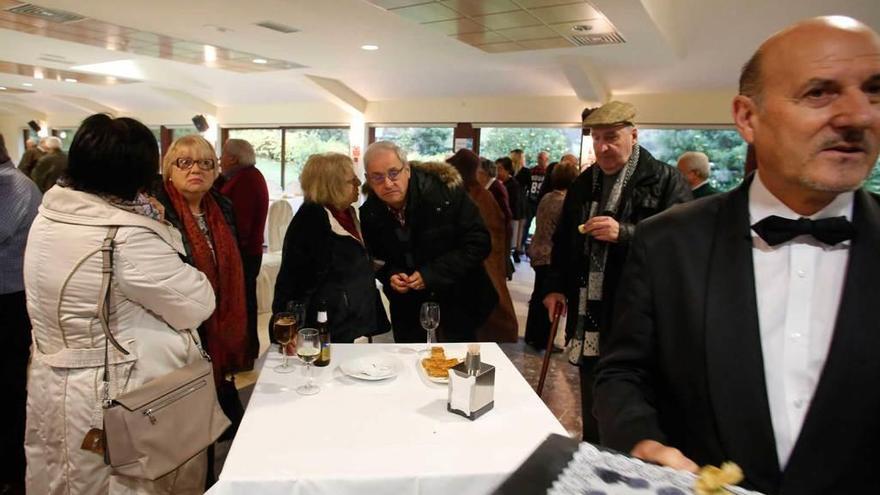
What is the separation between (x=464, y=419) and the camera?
1566 millimetres

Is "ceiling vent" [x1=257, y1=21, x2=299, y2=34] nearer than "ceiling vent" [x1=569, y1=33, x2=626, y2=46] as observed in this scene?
No

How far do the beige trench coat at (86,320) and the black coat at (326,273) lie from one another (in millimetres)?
550

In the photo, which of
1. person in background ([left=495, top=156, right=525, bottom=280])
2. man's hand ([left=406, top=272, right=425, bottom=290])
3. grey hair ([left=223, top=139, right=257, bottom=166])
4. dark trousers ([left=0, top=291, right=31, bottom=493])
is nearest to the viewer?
dark trousers ([left=0, top=291, right=31, bottom=493])

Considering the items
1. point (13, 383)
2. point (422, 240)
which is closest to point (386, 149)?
point (422, 240)

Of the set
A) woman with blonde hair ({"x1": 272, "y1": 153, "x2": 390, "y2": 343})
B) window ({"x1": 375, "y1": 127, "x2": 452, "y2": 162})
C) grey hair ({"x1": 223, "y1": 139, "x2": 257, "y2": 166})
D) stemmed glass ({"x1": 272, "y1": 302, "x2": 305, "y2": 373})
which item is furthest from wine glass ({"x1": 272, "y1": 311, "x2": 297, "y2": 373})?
window ({"x1": 375, "y1": 127, "x2": 452, "y2": 162})

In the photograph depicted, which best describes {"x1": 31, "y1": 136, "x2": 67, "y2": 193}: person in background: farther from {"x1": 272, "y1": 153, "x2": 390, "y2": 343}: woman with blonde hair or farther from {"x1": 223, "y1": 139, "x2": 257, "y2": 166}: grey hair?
{"x1": 272, "y1": 153, "x2": 390, "y2": 343}: woman with blonde hair

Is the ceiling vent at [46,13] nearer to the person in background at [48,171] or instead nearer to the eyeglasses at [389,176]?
the person in background at [48,171]

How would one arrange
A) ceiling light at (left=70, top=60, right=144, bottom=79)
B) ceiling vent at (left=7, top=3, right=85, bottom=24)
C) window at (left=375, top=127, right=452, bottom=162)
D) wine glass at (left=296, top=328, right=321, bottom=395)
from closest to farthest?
wine glass at (left=296, top=328, right=321, bottom=395), ceiling vent at (left=7, top=3, right=85, bottom=24), ceiling light at (left=70, top=60, right=144, bottom=79), window at (left=375, top=127, right=452, bottom=162)

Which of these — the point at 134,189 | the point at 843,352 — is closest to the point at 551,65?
the point at 134,189

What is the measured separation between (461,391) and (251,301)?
5.63 ft

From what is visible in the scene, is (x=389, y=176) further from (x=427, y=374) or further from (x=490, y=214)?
(x=490, y=214)

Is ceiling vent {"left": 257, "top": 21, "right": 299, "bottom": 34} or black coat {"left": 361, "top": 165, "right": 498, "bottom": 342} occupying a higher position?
ceiling vent {"left": 257, "top": 21, "right": 299, "bottom": 34}

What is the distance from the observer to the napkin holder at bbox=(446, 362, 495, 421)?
156 cm

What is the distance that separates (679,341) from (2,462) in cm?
285
